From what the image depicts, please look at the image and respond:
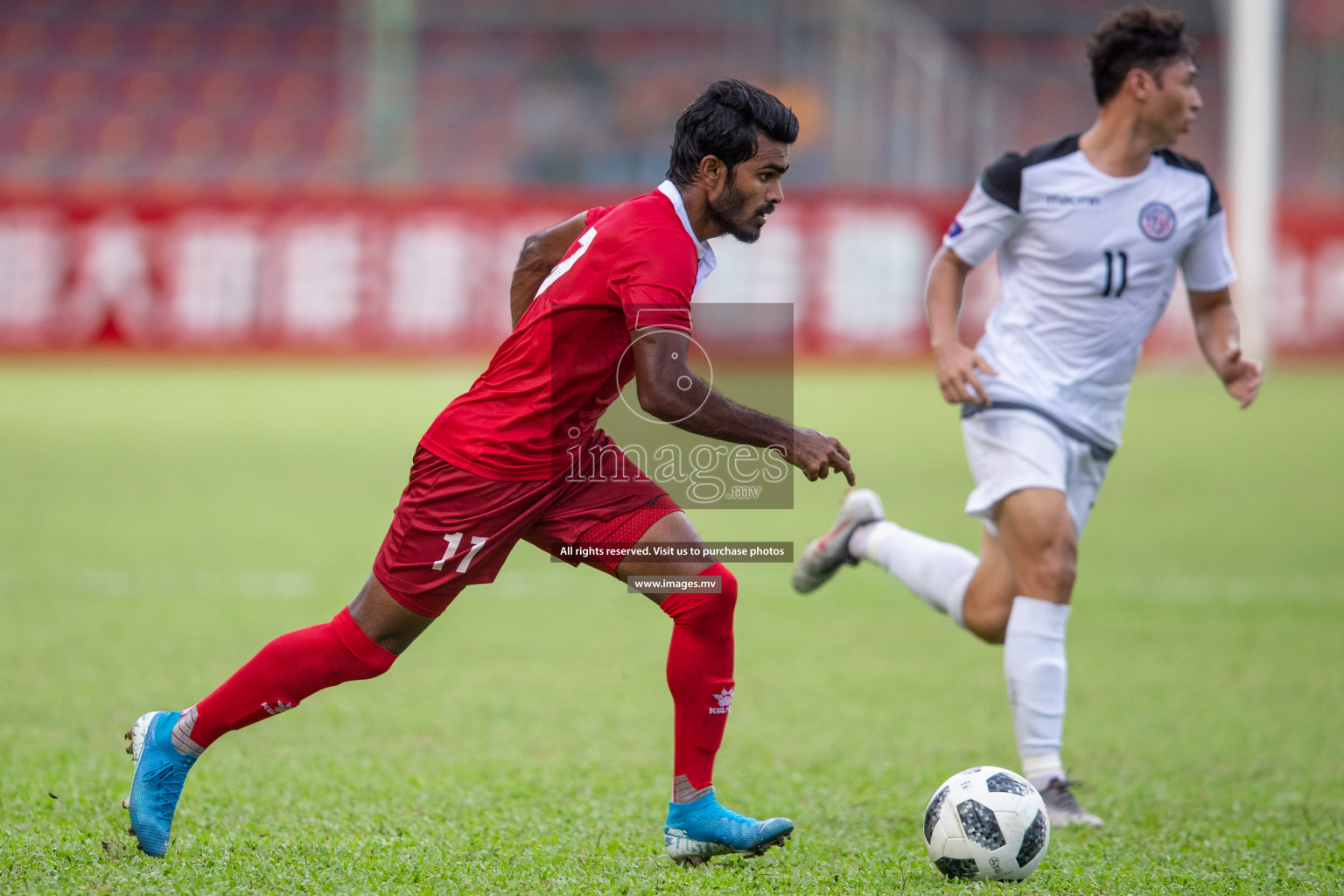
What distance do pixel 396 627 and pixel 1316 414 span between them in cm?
1297

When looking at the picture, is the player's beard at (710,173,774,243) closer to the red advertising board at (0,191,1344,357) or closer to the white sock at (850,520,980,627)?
the white sock at (850,520,980,627)

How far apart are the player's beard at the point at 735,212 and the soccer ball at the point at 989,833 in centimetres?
143

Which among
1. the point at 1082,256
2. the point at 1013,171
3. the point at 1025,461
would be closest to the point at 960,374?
the point at 1025,461

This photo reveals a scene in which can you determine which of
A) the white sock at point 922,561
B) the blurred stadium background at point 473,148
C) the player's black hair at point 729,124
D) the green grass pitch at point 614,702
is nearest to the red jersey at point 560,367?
the player's black hair at point 729,124

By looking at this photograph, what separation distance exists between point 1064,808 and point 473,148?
Answer: 70.1ft

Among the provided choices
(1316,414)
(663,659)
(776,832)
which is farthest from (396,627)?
(1316,414)

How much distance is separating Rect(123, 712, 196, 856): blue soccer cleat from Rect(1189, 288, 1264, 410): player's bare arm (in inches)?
128

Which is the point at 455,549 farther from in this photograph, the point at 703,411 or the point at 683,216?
the point at 683,216

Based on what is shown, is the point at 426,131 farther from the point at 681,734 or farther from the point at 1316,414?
the point at 681,734

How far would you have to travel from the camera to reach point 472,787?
14.1ft

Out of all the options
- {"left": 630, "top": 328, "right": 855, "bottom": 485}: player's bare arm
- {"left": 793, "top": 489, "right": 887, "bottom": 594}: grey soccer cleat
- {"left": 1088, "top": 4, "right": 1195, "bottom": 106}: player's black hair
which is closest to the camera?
{"left": 630, "top": 328, "right": 855, "bottom": 485}: player's bare arm

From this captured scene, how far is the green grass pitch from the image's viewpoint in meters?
3.59

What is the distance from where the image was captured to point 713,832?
3.60 meters

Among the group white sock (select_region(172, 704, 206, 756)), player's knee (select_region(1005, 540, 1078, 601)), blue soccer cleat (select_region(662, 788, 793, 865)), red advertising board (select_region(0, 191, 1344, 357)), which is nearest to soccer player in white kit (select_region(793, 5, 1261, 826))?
player's knee (select_region(1005, 540, 1078, 601))
